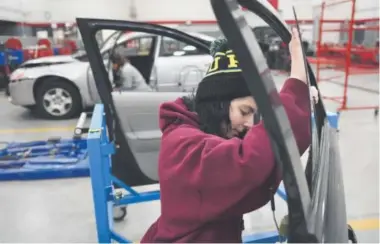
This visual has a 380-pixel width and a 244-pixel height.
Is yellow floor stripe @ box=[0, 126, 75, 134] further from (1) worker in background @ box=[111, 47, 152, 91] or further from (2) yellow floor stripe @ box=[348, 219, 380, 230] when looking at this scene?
(2) yellow floor stripe @ box=[348, 219, 380, 230]

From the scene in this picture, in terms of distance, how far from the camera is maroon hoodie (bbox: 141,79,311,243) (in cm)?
82

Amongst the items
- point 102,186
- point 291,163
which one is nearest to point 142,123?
point 102,186

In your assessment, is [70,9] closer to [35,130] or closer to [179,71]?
[35,130]

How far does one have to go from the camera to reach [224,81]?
978mm

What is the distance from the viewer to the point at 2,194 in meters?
3.31

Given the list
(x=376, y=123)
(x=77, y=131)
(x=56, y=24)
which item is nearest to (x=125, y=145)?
(x=77, y=131)

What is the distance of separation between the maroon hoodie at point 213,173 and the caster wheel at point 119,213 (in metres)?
1.74

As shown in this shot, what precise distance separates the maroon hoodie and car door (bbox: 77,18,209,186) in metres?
1.18

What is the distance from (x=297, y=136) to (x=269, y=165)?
196mm

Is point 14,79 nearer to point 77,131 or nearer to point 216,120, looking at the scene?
point 77,131

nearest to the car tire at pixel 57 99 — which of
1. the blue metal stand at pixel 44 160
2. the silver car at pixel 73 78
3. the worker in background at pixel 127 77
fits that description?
the silver car at pixel 73 78

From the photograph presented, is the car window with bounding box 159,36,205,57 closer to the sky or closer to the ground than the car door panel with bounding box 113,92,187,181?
closer to the sky

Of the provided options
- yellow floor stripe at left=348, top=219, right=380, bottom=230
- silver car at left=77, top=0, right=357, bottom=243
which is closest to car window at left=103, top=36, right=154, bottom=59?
yellow floor stripe at left=348, top=219, right=380, bottom=230

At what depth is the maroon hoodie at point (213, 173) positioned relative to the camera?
821mm
